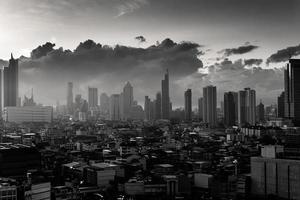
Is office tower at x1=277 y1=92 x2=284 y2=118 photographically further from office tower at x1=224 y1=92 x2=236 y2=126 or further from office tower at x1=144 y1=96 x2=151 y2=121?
office tower at x1=144 y1=96 x2=151 y2=121

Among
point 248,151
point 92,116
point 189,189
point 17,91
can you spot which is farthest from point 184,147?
point 92,116

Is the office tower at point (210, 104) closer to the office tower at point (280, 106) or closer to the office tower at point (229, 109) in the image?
the office tower at point (229, 109)

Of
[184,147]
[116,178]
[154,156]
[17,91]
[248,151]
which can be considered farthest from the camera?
[17,91]

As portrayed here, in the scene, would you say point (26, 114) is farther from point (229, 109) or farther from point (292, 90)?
point (292, 90)

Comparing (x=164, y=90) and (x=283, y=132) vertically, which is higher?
(x=164, y=90)

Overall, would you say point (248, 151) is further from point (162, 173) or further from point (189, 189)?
point (189, 189)

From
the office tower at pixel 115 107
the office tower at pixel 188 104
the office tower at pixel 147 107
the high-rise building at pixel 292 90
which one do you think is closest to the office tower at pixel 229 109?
the high-rise building at pixel 292 90

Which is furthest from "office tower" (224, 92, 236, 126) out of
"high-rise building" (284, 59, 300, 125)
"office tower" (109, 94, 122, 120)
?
"office tower" (109, 94, 122, 120)
